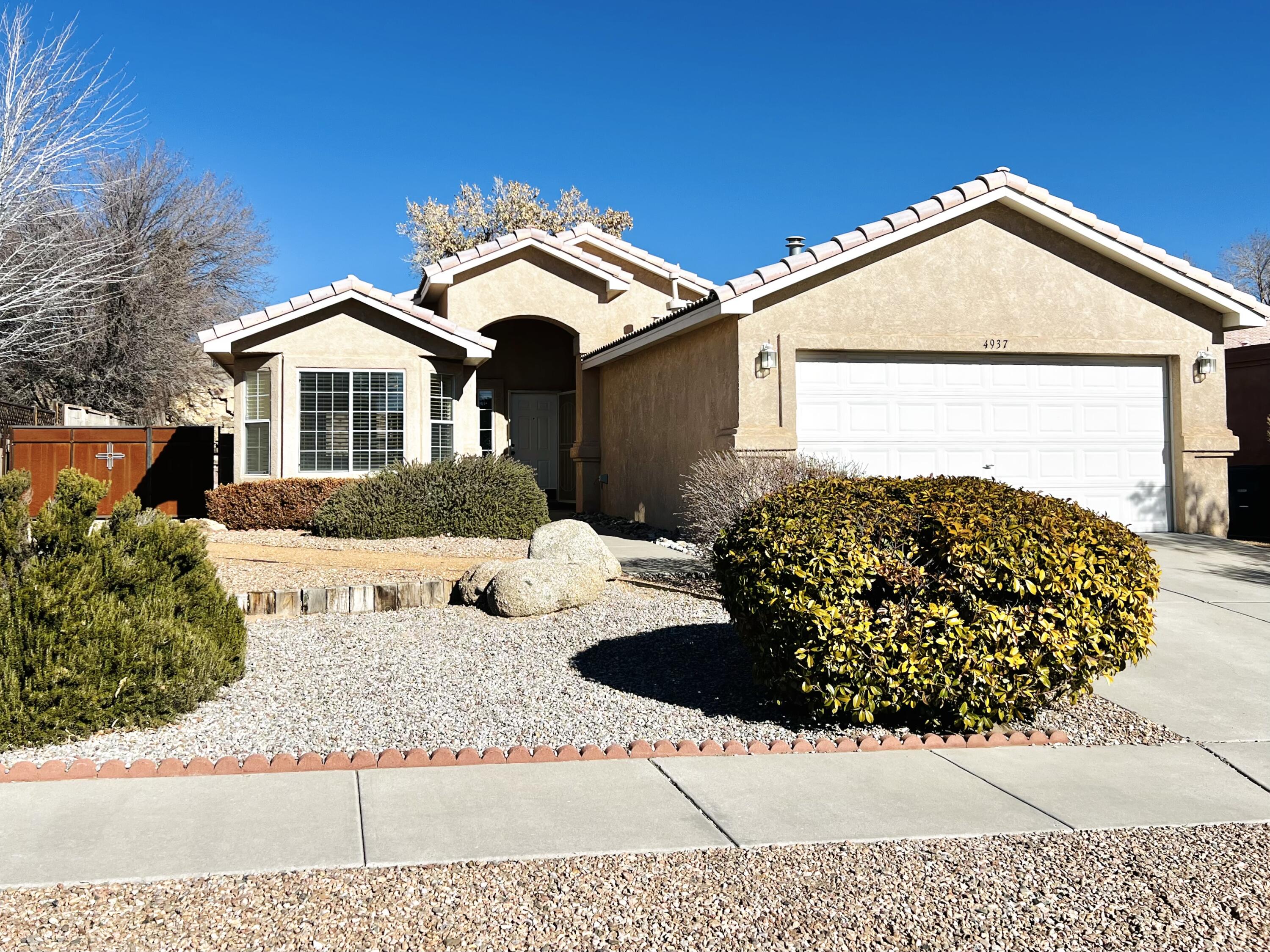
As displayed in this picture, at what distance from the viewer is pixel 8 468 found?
20000 millimetres

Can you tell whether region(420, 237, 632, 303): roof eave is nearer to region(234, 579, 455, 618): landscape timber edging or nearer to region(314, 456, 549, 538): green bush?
region(314, 456, 549, 538): green bush

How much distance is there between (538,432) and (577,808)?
18.1 meters

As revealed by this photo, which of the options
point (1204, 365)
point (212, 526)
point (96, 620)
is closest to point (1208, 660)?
point (96, 620)

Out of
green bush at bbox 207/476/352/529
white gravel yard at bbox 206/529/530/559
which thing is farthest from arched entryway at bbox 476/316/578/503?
white gravel yard at bbox 206/529/530/559

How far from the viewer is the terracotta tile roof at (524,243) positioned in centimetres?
1844

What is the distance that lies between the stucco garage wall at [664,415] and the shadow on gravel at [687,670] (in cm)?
546

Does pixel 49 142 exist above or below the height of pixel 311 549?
above

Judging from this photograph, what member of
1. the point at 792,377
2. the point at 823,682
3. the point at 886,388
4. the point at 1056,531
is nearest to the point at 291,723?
the point at 823,682

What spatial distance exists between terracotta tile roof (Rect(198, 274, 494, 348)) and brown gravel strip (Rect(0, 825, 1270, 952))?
1319 centimetres

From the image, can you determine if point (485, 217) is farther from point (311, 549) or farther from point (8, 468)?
point (311, 549)

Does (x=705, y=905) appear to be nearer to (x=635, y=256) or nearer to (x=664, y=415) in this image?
(x=664, y=415)

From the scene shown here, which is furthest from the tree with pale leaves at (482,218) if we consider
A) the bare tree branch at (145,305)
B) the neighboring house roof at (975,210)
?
the neighboring house roof at (975,210)

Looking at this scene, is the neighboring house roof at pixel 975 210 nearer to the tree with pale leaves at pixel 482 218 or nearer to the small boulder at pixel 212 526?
the small boulder at pixel 212 526

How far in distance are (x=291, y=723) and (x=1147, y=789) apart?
463 cm
